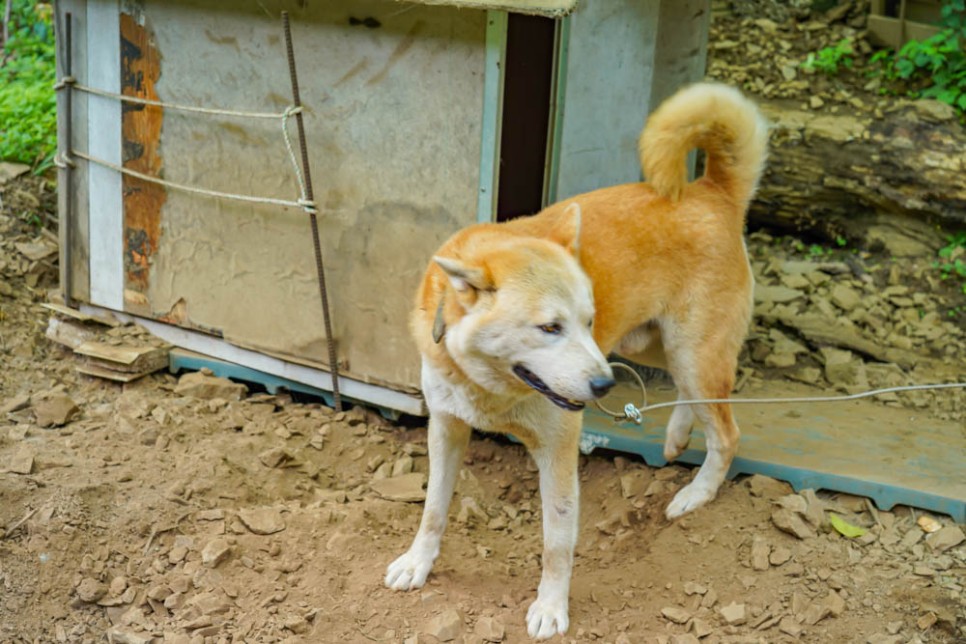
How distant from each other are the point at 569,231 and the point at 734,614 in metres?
1.60

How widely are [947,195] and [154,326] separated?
480 cm

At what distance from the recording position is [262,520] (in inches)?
169

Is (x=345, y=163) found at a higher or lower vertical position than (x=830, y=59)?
lower

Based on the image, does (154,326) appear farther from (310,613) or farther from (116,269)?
(310,613)

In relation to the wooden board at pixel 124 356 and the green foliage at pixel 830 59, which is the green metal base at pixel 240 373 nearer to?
the wooden board at pixel 124 356

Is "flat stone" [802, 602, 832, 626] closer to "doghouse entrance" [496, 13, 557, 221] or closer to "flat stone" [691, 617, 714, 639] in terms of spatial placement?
"flat stone" [691, 617, 714, 639]

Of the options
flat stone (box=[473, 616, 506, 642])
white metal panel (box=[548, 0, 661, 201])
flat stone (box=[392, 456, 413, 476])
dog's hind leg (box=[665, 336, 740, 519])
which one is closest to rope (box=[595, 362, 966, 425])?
dog's hind leg (box=[665, 336, 740, 519])

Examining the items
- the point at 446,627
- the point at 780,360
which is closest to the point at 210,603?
the point at 446,627

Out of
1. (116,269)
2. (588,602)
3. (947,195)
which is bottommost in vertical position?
(588,602)

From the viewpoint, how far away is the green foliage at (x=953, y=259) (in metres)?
6.43

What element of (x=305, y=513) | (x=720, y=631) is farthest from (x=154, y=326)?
(x=720, y=631)

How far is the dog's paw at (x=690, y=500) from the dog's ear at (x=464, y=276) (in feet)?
5.50

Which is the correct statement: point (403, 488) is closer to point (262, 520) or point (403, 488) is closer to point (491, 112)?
point (262, 520)

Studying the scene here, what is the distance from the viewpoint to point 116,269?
18.6 feet
